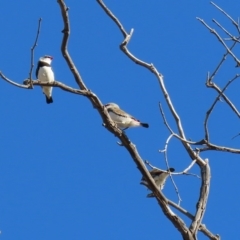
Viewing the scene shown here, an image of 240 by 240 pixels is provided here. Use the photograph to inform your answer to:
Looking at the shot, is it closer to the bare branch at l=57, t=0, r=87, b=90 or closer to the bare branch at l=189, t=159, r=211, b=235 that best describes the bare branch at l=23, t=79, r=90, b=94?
the bare branch at l=57, t=0, r=87, b=90

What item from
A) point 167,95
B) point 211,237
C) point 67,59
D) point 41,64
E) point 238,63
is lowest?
point 211,237

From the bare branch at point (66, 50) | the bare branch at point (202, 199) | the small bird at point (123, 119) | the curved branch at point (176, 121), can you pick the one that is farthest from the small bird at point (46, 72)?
the bare branch at point (202, 199)

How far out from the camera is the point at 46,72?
10555mm

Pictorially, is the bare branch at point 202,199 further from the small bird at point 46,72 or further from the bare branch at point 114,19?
the small bird at point 46,72

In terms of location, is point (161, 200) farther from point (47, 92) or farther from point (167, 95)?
point (47, 92)

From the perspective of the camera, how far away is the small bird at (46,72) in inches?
414

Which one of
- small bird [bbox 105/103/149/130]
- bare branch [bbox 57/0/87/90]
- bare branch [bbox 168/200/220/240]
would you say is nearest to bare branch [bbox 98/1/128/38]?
bare branch [bbox 57/0/87/90]

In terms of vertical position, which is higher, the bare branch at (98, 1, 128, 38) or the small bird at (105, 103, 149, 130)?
the small bird at (105, 103, 149, 130)

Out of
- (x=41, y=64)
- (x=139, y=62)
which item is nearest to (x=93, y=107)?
(x=139, y=62)

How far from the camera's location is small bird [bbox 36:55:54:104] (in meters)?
10.5

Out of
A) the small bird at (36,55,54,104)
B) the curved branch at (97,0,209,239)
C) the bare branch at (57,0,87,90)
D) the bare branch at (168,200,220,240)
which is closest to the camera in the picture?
the curved branch at (97,0,209,239)

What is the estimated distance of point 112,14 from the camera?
5180 mm

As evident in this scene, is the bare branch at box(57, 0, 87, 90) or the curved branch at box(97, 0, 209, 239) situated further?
the bare branch at box(57, 0, 87, 90)

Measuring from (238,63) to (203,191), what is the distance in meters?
1.00
